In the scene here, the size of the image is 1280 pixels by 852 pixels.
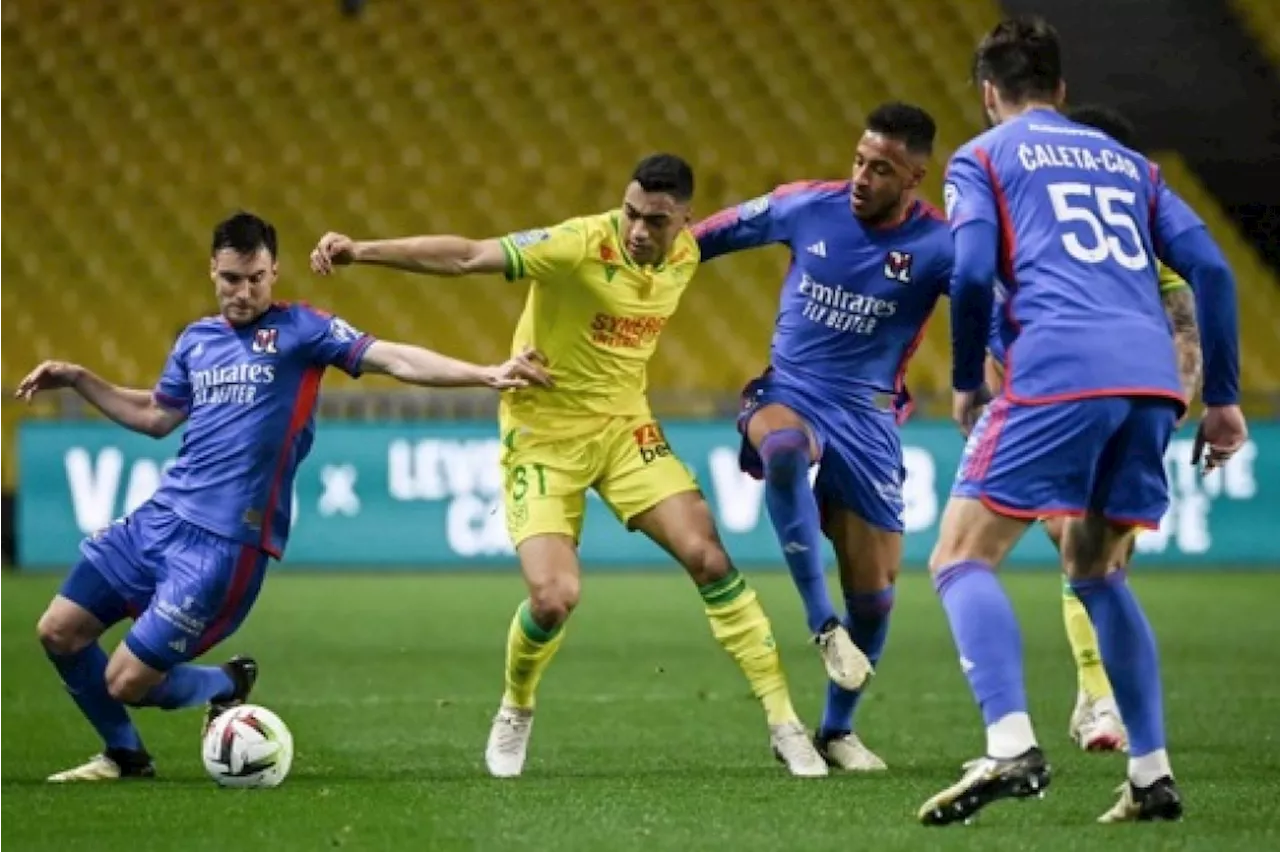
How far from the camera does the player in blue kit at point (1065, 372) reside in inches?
214

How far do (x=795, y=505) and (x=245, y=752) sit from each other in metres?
1.73

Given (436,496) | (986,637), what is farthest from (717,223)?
(436,496)

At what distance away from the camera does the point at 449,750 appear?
7.51 metres

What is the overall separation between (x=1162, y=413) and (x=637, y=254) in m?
2.11

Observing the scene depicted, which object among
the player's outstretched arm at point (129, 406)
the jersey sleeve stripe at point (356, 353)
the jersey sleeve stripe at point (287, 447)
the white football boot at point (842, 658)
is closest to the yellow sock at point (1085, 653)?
the white football boot at point (842, 658)

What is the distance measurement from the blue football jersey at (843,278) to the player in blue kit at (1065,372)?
5.02 feet

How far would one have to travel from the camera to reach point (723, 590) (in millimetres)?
7043

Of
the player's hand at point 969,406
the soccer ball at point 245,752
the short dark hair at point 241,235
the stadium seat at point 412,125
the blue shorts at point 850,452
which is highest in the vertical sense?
the stadium seat at point 412,125

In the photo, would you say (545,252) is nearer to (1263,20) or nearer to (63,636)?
(63,636)

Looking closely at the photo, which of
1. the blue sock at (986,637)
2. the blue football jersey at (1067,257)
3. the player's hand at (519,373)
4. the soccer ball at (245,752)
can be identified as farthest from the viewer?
the player's hand at (519,373)

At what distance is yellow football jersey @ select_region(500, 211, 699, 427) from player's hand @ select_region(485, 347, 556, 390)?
0.33m

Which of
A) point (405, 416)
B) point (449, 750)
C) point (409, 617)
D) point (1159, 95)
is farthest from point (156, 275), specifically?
point (449, 750)

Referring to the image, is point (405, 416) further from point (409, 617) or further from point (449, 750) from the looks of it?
point (449, 750)

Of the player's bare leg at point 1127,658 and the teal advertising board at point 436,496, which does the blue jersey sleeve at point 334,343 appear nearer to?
the player's bare leg at point 1127,658
